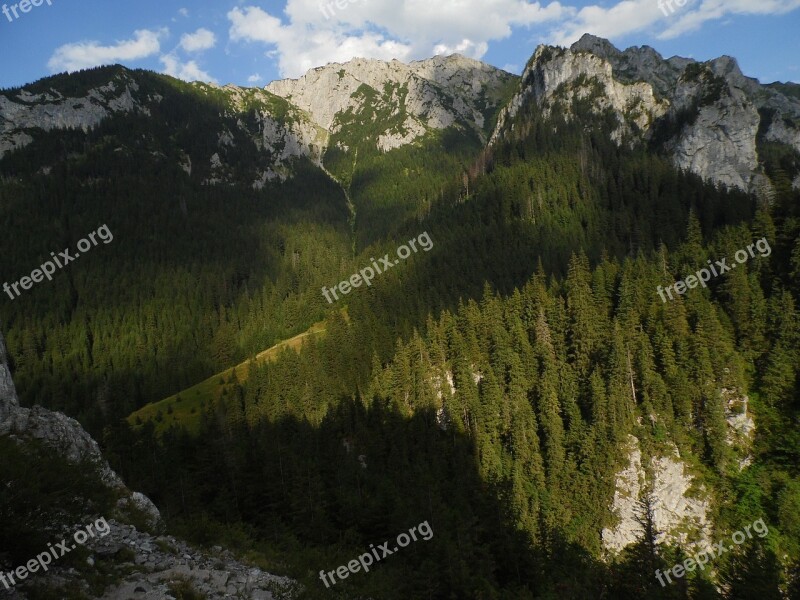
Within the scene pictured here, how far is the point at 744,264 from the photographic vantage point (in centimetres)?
6581

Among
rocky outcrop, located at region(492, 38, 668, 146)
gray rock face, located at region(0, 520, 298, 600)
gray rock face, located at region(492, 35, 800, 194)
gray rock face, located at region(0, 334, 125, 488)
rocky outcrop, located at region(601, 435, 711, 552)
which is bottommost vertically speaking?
rocky outcrop, located at region(601, 435, 711, 552)

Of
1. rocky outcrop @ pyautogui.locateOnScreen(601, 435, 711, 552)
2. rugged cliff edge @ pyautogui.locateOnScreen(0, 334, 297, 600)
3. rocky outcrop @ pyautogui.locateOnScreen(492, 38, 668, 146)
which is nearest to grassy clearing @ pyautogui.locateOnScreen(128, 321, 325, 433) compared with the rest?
rugged cliff edge @ pyautogui.locateOnScreen(0, 334, 297, 600)

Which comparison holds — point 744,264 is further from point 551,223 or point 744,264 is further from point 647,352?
point 551,223

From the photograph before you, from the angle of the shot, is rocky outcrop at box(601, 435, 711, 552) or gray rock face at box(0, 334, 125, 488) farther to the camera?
rocky outcrop at box(601, 435, 711, 552)

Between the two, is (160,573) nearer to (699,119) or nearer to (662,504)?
(662,504)

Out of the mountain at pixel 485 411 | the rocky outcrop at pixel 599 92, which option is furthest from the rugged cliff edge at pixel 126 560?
the rocky outcrop at pixel 599 92

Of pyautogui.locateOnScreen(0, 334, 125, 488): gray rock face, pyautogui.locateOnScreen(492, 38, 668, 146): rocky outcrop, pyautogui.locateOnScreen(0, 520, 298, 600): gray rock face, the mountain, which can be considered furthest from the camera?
pyautogui.locateOnScreen(492, 38, 668, 146): rocky outcrop

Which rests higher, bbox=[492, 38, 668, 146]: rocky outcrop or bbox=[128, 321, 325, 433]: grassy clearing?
bbox=[492, 38, 668, 146]: rocky outcrop

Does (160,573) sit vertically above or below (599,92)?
below

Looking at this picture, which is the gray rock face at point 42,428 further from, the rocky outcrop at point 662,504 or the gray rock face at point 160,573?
the rocky outcrop at point 662,504

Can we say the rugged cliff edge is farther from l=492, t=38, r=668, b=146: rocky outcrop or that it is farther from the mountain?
l=492, t=38, r=668, b=146: rocky outcrop

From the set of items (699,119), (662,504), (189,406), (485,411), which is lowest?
(662,504)

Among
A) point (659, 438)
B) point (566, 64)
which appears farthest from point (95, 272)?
point (566, 64)

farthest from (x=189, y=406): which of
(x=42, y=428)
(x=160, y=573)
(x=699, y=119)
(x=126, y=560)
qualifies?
(x=699, y=119)
